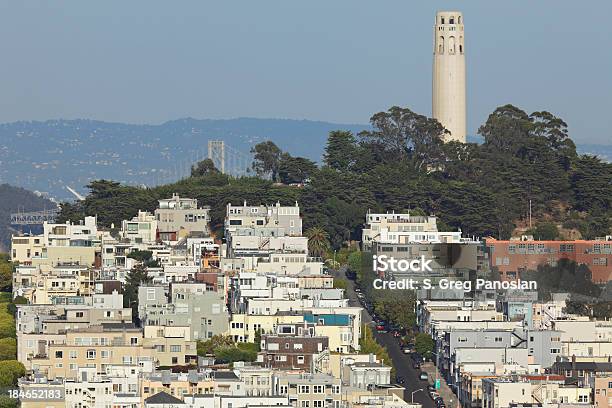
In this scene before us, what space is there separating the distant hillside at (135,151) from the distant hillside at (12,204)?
2712 cm

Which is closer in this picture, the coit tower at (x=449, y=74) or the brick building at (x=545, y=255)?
the brick building at (x=545, y=255)

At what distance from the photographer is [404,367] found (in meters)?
54.2

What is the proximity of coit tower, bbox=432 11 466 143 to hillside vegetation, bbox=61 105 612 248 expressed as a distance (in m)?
0.85

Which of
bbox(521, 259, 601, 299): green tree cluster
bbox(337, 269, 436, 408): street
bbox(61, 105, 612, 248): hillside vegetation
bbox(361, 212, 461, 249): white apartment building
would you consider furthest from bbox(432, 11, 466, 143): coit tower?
bbox(337, 269, 436, 408): street

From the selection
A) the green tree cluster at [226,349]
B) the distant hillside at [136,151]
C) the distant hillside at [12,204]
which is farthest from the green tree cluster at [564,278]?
the distant hillside at [136,151]

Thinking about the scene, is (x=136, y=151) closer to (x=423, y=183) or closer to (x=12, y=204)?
(x=12, y=204)

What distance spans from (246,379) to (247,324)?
7130 millimetres

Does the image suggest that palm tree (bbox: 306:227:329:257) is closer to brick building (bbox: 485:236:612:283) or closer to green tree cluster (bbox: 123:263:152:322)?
brick building (bbox: 485:236:612:283)

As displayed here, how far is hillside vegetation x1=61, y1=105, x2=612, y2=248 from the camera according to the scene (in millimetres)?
72125

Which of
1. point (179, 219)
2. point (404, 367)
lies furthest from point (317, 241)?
point (404, 367)

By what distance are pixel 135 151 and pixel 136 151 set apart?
39 cm

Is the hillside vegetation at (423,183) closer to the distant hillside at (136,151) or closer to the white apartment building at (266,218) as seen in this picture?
the white apartment building at (266,218)

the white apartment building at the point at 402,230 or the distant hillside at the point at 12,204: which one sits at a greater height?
the distant hillside at the point at 12,204

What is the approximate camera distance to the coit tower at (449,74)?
77312mm
